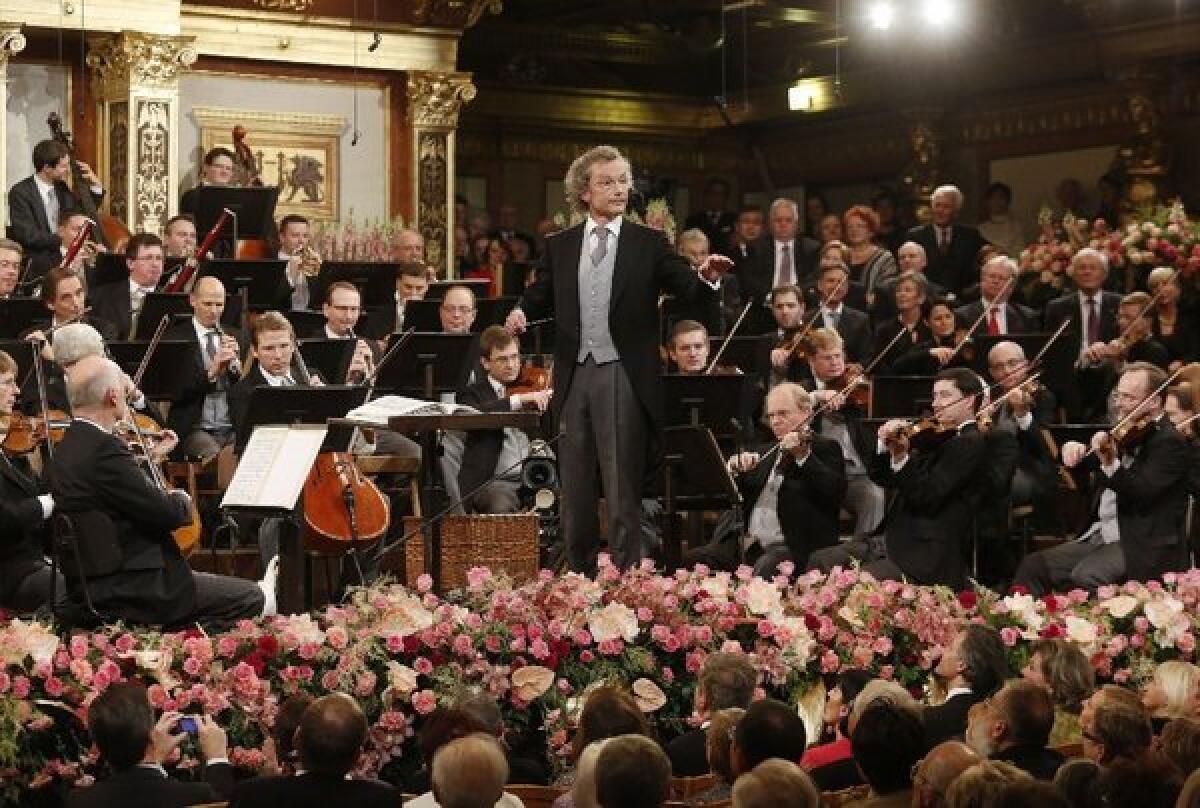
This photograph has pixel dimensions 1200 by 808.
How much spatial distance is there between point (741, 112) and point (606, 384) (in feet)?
34.4

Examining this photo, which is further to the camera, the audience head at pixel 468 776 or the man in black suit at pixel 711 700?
the man in black suit at pixel 711 700

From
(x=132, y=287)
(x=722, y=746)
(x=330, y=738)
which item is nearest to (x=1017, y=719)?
(x=722, y=746)

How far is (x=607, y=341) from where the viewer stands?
755 cm

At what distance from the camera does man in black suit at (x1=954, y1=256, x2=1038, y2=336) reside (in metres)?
11.0

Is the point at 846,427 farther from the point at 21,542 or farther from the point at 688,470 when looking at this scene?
the point at 21,542

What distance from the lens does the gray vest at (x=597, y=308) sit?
7.55 m

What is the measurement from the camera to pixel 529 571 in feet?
26.7

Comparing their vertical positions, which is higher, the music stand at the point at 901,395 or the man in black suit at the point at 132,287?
the man in black suit at the point at 132,287

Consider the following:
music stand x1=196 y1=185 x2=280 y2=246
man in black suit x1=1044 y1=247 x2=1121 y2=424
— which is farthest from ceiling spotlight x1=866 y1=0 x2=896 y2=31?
music stand x1=196 y1=185 x2=280 y2=246

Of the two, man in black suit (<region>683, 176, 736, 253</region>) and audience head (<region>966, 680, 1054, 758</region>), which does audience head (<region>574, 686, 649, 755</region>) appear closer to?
audience head (<region>966, 680, 1054, 758</region>)

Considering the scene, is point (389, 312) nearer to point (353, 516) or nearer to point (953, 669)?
point (353, 516)

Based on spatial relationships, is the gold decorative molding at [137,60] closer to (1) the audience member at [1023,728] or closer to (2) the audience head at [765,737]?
(1) the audience member at [1023,728]

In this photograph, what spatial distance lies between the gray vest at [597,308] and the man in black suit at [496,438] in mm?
1643

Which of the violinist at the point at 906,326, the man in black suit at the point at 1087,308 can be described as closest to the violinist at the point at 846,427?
the violinist at the point at 906,326
